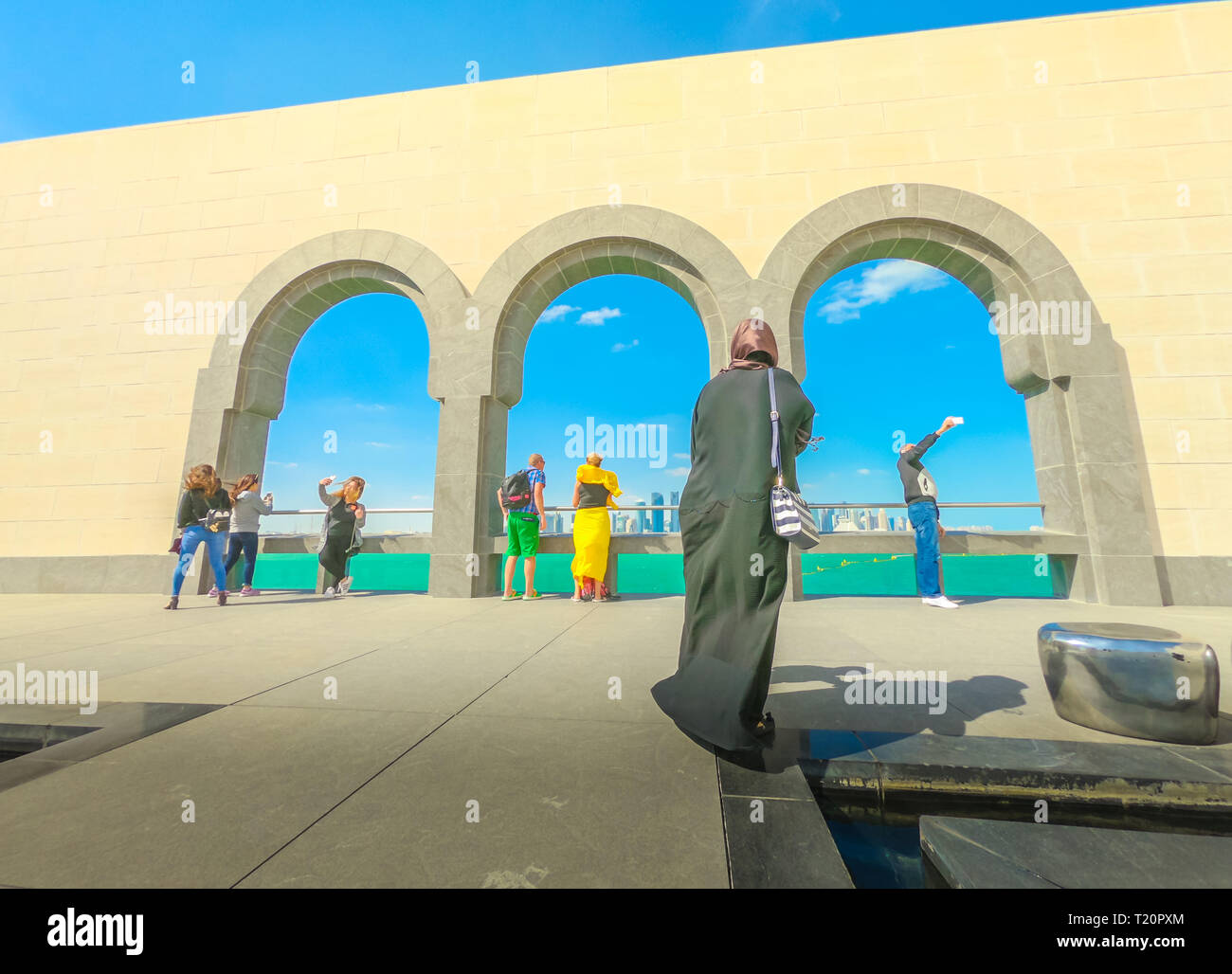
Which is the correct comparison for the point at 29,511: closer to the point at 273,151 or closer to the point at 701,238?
the point at 273,151

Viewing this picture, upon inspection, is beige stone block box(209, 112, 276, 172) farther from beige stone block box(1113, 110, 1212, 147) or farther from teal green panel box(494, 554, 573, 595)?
beige stone block box(1113, 110, 1212, 147)

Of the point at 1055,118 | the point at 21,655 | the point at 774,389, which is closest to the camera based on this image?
the point at 774,389

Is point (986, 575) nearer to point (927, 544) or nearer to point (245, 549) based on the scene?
point (927, 544)

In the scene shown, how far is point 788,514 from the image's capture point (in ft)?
7.33

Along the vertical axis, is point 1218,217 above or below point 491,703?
above

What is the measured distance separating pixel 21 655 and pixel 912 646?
685 cm

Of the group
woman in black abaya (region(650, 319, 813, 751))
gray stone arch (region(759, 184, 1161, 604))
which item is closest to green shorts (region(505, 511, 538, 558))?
gray stone arch (region(759, 184, 1161, 604))

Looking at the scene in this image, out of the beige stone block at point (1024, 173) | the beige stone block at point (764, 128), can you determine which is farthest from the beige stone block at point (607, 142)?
the beige stone block at point (1024, 173)

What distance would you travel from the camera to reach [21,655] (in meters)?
3.70

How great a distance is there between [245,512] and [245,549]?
59cm

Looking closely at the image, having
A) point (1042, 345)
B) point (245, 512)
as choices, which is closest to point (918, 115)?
point (1042, 345)

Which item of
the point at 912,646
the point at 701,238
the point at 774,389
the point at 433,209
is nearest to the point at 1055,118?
the point at 701,238

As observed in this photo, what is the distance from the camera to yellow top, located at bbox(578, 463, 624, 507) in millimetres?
6816

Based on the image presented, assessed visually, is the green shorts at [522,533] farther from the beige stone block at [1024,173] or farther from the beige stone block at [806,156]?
the beige stone block at [1024,173]
